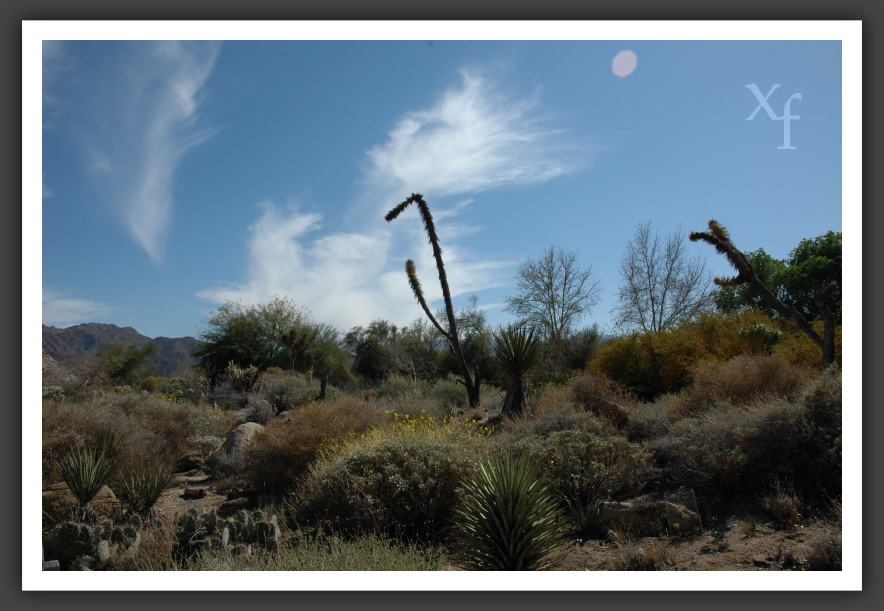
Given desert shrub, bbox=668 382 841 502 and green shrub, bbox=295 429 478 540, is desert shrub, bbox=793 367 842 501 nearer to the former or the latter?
desert shrub, bbox=668 382 841 502

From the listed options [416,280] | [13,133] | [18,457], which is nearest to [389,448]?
[18,457]

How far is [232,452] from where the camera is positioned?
11.2m

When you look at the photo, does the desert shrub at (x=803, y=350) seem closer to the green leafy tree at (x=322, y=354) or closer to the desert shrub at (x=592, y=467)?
the desert shrub at (x=592, y=467)

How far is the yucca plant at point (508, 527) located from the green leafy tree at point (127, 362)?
1023 inches

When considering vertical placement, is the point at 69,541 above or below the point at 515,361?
below

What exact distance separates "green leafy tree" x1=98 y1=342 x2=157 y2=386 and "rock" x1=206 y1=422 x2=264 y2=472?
1755 cm

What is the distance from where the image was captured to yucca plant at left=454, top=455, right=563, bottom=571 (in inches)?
181

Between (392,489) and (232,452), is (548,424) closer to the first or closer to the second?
(392,489)

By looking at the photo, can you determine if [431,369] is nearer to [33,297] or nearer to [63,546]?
[63,546]

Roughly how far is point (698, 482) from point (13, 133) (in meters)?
8.09

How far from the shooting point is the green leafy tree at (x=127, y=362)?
26.6m

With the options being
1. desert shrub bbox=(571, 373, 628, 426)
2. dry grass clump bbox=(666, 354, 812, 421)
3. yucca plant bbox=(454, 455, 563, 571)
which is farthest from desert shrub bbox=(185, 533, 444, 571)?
dry grass clump bbox=(666, 354, 812, 421)

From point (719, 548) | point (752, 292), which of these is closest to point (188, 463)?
point (719, 548)

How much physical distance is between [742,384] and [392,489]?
6.42 metres
